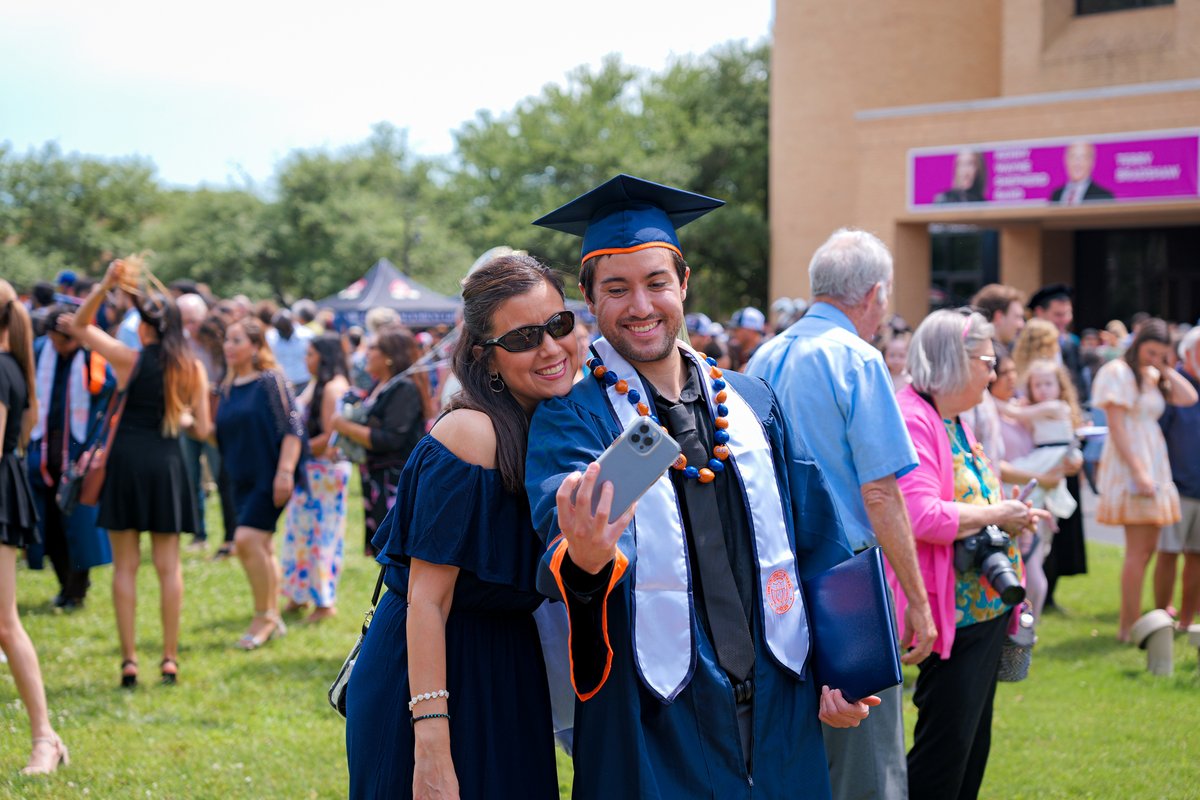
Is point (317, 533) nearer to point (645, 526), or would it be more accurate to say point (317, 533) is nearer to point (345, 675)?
point (345, 675)

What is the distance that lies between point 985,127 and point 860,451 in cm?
1933

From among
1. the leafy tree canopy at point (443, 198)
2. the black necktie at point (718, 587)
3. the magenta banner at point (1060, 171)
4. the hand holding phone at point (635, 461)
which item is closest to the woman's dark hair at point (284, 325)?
the black necktie at point (718, 587)

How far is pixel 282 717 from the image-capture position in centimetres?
603

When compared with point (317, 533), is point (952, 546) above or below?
above

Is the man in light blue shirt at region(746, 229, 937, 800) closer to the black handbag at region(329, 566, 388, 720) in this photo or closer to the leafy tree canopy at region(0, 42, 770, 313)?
the black handbag at region(329, 566, 388, 720)

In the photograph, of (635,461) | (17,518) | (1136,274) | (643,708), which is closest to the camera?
(635,461)

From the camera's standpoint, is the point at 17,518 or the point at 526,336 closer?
the point at 526,336

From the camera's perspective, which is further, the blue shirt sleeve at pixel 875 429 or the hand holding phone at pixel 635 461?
the blue shirt sleeve at pixel 875 429

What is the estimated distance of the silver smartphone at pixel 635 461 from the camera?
2078 mm

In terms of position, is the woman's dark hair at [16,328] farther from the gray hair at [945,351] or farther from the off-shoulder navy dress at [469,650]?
the gray hair at [945,351]

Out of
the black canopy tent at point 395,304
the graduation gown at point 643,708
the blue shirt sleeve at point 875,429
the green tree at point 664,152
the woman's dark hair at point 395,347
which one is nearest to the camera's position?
the graduation gown at point 643,708

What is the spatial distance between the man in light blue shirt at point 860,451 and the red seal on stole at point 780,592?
944mm

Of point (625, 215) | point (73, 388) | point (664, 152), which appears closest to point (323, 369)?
point (73, 388)

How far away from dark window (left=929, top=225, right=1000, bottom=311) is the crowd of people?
21.0 meters
